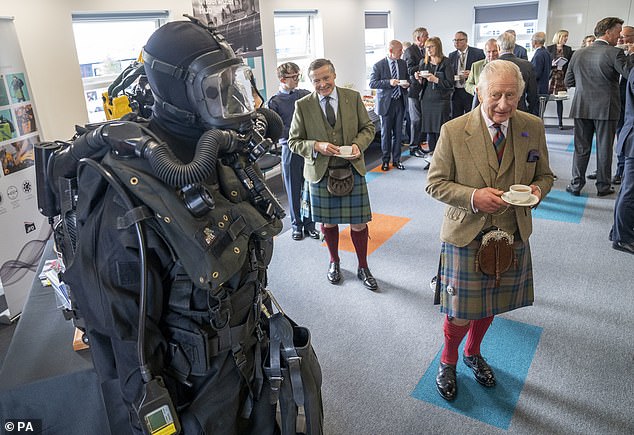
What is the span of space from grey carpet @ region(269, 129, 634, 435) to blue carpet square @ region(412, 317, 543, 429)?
0.13 ft

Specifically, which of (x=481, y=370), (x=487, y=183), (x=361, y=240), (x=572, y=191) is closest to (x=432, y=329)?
(x=481, y=370)

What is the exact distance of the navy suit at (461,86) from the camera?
20.4 ft

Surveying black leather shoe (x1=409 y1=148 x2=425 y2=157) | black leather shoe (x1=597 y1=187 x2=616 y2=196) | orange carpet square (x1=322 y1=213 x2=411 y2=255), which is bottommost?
orange carpet square (x1=322 y1=213 x2=411 y2=255)

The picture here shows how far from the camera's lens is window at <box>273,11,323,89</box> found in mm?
6621

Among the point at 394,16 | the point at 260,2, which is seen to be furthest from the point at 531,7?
the point at 260,2

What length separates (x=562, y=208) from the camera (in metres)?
4.63

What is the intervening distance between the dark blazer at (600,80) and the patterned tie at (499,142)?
3.26 metres

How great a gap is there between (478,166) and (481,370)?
1082 mm

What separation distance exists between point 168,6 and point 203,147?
429 cm

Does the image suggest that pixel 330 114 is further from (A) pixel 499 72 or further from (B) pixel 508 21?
(B) pixel 508 21

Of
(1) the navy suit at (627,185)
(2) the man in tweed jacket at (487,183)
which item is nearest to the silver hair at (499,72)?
(2) the man in tweed jacket at (487,183)

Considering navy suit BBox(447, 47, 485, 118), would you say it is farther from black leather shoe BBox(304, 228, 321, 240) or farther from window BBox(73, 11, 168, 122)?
window BBox(73, 11, 168, 122)

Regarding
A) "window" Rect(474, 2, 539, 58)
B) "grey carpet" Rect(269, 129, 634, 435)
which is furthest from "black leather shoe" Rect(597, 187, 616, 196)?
"window" Rect(474, 2, 539, 58)

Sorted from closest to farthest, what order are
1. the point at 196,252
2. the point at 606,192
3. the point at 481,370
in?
the point at 196,252 < the point at 481,370 < the point at 606,192
